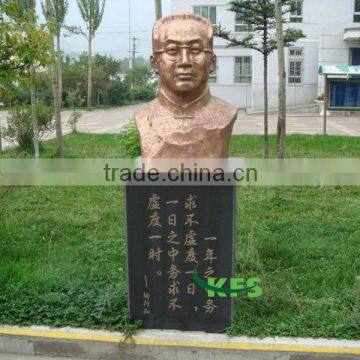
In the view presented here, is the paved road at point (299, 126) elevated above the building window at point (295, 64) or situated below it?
below

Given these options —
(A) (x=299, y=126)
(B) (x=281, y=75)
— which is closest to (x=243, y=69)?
(A) (x=299, y=126)

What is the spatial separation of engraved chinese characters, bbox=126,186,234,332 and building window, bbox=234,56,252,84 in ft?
61.6

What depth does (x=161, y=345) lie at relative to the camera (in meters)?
3.16

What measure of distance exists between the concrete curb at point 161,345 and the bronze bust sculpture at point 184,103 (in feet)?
3.72

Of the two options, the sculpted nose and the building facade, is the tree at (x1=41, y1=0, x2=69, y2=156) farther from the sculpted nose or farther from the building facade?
the building facade

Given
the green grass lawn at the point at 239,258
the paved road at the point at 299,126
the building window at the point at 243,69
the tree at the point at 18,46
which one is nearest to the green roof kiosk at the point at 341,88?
the paved road at the point at 299,126

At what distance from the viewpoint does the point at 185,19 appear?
127 inches

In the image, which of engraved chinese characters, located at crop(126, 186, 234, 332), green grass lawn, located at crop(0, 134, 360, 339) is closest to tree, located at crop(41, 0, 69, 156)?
green grass lawn, located at crop(0, 134, 360, 339)

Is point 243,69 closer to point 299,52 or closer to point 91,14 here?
point 299,52

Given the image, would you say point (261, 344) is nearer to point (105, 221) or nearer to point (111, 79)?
point (105, 221)

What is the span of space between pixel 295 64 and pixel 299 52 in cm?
48

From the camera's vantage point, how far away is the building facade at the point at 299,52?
19.4 metres

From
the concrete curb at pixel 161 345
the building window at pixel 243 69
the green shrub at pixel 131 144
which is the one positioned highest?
the building window at pixel 243 69

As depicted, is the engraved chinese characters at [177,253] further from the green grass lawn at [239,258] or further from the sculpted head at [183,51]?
the sculpted head at [183,51]
